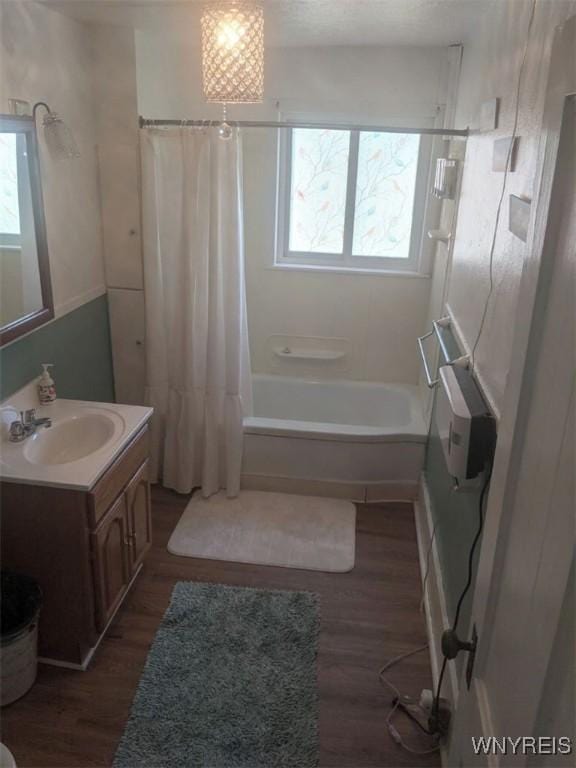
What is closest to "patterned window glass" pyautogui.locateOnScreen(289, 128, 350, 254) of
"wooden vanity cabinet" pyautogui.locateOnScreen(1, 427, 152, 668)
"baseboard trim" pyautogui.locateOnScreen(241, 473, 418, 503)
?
"baseboard trim" pyautogui.locateOnScreen(241, 473, 418, 503)

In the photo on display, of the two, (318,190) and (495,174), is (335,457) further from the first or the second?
(495,174)

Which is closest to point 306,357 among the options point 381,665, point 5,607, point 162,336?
point 162,336

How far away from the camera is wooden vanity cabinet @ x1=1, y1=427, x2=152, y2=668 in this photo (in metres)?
2.04

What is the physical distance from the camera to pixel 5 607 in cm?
214

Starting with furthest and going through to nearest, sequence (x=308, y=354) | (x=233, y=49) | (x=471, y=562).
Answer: (x=308, y=354), (x=233, y=49), (x=471, y=562)

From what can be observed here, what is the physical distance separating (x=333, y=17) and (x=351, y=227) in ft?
4.19

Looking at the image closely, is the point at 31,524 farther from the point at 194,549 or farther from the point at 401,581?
the point at 401,581

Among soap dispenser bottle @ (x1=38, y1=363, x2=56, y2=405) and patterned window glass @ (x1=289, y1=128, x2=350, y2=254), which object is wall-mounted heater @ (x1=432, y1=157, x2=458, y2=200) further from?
soap dispenser bottle @ (x1=38, y1=363, x2=56, y2=405)

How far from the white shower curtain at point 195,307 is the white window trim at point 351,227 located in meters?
0.77

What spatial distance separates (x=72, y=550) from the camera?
6.86 feet

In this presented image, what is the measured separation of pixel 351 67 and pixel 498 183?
1.72 meters

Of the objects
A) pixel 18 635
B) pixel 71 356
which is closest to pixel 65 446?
pixel 71 356

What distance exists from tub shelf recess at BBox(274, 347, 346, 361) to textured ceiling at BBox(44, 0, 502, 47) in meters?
1.71

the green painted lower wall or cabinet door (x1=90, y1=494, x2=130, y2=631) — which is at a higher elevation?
the green painted lower wall
